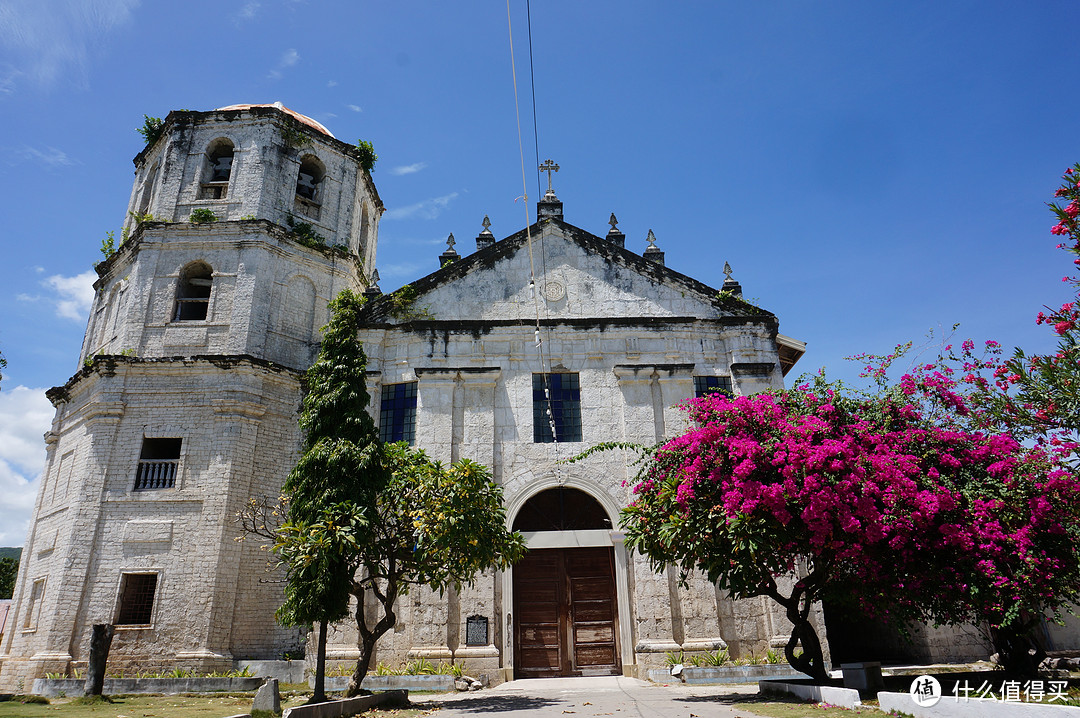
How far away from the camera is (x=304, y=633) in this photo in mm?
17891

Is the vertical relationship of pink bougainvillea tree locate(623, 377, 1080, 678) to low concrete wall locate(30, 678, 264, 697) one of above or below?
above

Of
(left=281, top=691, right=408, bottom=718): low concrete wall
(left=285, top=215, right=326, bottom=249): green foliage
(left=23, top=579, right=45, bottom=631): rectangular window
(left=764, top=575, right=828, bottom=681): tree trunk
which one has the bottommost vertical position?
(left=281, top=691, right=408, bottom=718): low concrete wall

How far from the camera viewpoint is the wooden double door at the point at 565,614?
1652cm

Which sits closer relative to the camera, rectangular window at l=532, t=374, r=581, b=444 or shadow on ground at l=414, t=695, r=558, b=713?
shadow on ground at l=414, t=695, r=558, b=713

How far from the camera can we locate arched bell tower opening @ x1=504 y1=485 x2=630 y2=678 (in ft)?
54.3

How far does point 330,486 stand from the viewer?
12.8 m

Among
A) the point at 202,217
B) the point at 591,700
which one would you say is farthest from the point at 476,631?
the point at 202,217

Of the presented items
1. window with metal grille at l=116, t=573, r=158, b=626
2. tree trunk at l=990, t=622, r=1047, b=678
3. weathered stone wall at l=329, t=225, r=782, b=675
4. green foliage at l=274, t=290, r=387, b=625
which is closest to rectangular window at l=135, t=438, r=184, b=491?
window with metal grille at l=116, t=573, r=158, b=626

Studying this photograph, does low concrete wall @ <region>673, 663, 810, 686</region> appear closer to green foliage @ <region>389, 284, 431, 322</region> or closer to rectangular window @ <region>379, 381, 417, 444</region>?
rectangular window @ <region>379, 381, 417, 444</region>

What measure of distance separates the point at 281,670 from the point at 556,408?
30.2 feet

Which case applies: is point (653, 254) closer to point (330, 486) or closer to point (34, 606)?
point (330, 486)

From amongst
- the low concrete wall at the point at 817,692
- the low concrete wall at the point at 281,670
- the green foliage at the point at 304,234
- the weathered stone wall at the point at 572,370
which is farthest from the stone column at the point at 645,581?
the green foliage at the point at 304,234

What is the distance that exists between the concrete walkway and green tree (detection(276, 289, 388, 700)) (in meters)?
2.76

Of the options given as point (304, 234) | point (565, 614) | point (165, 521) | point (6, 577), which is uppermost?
point (304, 234)
